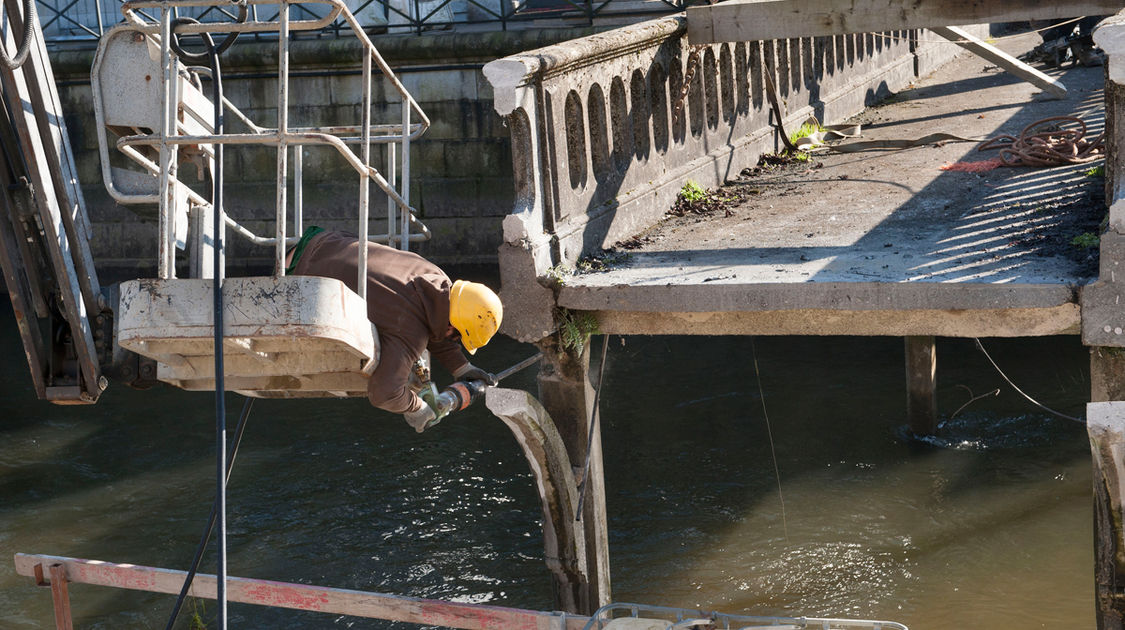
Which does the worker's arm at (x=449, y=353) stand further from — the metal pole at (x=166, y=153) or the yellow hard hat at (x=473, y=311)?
the metal pole at (x=166, y=153)

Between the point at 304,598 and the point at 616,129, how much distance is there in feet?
11.3

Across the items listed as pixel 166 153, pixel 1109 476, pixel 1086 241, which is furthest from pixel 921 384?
pixel 166 153

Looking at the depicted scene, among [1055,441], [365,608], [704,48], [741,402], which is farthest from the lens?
[741,402]

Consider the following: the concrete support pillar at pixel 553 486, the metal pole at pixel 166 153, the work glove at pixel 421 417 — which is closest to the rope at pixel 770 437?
the concrete support pillar at pixel 553 486

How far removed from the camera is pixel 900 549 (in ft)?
31.3

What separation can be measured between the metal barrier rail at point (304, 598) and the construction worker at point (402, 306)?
1023mm

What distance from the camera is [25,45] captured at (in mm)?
4863

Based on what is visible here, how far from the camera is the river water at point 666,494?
9.07m

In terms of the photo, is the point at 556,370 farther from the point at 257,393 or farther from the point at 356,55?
the point at 356,55

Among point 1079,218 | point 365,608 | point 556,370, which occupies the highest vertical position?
point 1079,218

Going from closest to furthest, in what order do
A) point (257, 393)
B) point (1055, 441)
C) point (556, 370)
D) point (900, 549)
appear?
point (257, 393) < point (556, 370) < point (900, 549) < point (1055, 441)

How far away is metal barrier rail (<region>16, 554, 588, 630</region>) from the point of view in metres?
5.72

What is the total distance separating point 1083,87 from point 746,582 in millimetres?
7863

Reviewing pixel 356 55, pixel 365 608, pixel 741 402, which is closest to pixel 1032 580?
pixel 741 402
